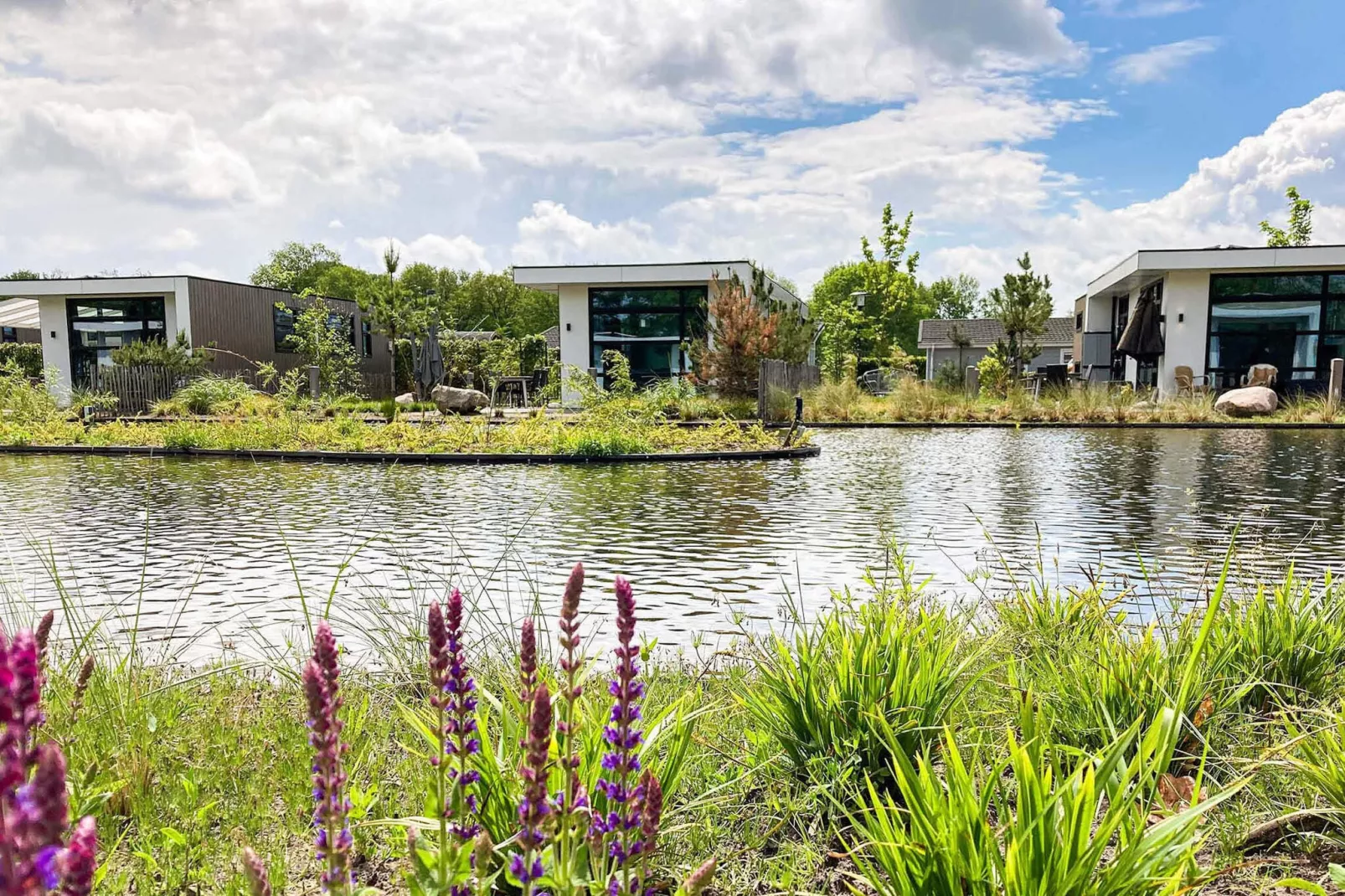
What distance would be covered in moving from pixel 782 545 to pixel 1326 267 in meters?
27.7

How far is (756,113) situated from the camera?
29.6 meters

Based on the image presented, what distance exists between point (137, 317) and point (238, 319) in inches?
128

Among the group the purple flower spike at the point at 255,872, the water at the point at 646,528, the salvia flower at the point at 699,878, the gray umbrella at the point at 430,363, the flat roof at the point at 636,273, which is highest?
the flat roof at the point at 636,273

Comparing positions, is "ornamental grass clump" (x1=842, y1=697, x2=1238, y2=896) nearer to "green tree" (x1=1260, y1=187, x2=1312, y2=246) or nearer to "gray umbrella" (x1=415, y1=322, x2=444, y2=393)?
"gray umbrella" (x1=415, y1=322, x2=444, y2=393)

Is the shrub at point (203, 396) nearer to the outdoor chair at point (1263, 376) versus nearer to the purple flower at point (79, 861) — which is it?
the purple flower at point (79, 861)

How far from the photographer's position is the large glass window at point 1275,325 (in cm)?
2811

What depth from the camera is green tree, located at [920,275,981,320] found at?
94.5 m

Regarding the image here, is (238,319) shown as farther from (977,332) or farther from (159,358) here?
(977,332)

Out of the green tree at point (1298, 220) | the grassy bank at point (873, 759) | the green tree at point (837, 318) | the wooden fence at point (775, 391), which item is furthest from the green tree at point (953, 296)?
the grassy bank at point (873, 759)

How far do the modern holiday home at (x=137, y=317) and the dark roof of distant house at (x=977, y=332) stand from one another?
42317 mm

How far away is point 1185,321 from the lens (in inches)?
1130

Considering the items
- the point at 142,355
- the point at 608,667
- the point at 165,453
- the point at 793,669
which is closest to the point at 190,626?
the point at 608,667

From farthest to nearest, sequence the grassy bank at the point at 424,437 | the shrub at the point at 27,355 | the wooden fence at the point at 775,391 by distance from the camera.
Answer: the shrub at the point at 27,355 → the wooden fence at the point at 775,391 → the grassy bank at the point at 424,437

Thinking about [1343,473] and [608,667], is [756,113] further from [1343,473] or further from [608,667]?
[608,667]
